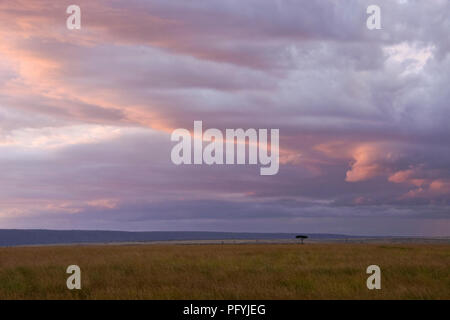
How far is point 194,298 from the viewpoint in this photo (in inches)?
827

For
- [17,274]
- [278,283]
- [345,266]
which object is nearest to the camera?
[278,283]
